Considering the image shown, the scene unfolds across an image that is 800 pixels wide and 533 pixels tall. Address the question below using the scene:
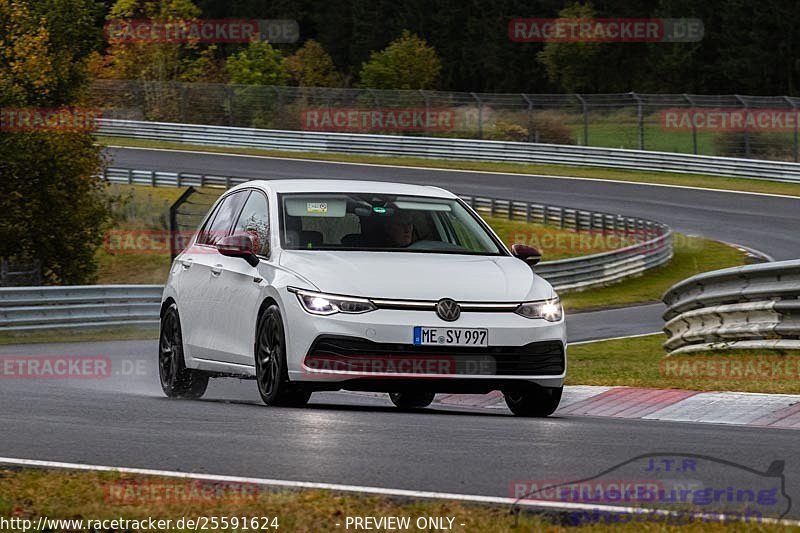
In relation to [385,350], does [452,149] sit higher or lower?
lower

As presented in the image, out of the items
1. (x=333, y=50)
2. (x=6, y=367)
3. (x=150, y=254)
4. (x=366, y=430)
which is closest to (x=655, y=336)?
(x=6, y=367)

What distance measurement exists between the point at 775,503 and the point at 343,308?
3990mm

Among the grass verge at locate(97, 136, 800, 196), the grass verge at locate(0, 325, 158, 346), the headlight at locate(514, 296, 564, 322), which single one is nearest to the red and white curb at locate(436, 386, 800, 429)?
the headlight at locate(514, 296, 564, 322)

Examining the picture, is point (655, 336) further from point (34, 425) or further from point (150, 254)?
point (150, 254)

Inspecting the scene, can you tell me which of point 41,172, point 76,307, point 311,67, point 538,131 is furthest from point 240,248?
point 311,67

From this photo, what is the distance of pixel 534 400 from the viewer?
10.3 metres

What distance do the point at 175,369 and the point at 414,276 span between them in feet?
9.94

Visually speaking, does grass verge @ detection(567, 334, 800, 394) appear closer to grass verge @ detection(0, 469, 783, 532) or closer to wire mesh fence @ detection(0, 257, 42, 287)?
grass verge @ detection(0, 469, 783, 532)

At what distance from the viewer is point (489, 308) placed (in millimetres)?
9609

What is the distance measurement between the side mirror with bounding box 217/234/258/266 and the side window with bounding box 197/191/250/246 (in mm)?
882

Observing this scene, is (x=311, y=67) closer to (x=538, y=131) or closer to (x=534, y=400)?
(x=538, y=131)

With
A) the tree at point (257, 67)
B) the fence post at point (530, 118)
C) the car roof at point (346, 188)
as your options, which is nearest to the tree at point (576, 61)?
the tree at point (257, 67)

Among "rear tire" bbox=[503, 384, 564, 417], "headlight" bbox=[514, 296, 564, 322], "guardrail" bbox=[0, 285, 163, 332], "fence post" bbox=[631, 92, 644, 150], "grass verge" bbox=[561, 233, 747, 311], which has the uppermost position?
"headlight" bbox=[514, 296, 564, 322]

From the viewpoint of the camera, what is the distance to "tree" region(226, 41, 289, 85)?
85.7 meters
